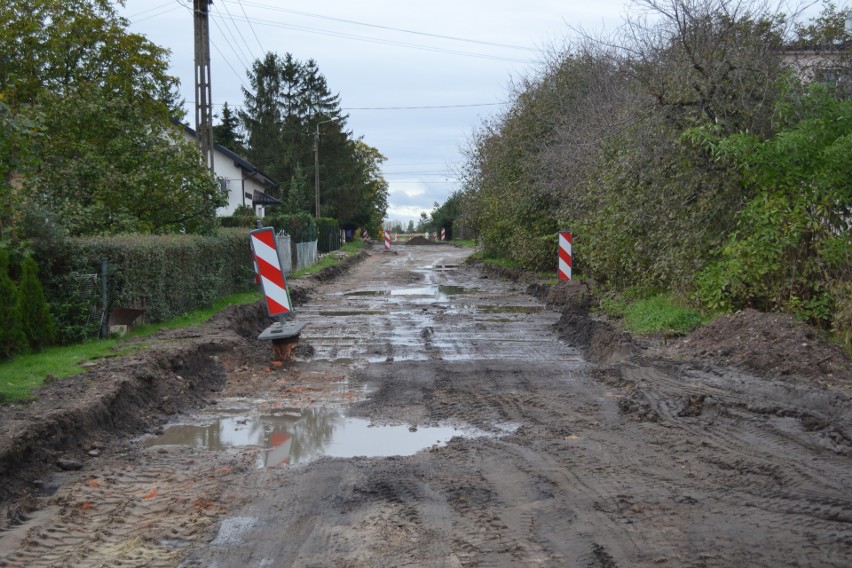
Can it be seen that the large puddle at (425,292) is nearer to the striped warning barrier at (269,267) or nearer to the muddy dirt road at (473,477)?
the striped warning barrier at (269,267)

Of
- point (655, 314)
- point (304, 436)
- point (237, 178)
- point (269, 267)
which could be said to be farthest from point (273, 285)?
point (237, 178)

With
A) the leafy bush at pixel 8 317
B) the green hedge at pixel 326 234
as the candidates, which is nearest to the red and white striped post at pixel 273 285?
the leafy bush at pixel 8 317

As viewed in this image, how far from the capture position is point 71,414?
7617mm

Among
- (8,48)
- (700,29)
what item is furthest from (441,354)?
(8,48)

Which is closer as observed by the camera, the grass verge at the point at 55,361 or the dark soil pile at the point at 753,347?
the grass verge at the point at 55,361

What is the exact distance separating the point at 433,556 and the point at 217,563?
1.22 m

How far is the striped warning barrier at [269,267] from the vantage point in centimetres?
1246

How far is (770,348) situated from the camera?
31.8ft

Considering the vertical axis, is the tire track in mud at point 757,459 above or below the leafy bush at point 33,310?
below

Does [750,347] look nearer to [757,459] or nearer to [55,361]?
[757,459]

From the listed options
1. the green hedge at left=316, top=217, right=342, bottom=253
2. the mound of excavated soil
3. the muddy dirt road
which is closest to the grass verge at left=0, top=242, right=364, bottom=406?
the muddy dirt road

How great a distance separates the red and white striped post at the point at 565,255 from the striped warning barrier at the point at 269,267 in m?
11.5

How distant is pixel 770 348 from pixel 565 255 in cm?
1294

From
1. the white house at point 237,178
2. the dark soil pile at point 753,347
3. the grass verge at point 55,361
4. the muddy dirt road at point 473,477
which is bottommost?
the muddy dirt road at point 473,477
